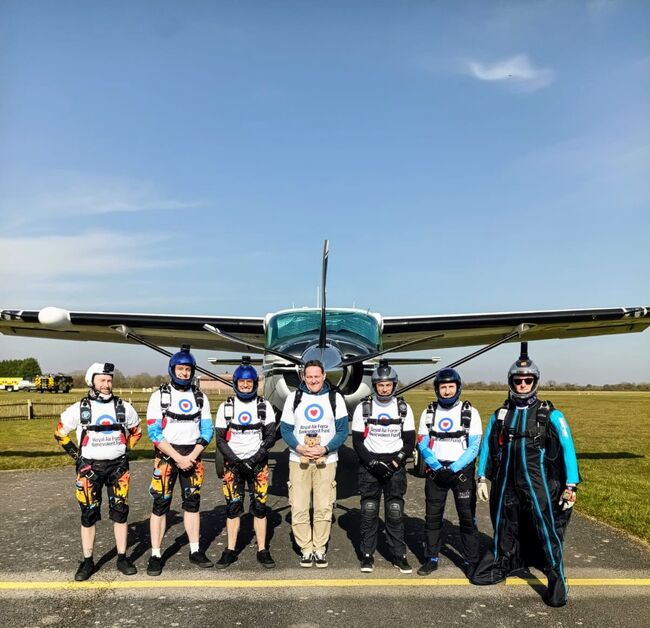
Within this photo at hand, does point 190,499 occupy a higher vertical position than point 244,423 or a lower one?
lower

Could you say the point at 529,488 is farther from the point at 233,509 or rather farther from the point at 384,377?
the point at 233,509

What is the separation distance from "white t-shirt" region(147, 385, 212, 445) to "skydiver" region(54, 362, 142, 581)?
0.29 m

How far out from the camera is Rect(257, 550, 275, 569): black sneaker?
5.20 metres

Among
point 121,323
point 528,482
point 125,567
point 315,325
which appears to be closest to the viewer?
point 528,482

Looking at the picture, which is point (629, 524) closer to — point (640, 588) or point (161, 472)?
point (640, 588)

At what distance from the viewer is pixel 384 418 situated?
5391 mm

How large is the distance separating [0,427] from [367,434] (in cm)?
1964

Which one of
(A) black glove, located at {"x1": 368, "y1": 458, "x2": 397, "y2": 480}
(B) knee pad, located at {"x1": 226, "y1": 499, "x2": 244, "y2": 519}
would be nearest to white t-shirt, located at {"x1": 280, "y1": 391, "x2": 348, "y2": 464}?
(A) black glove, located at {"x1": 368, "y1": 458, "x2": 397, "y2": 480}

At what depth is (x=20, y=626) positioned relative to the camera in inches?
153

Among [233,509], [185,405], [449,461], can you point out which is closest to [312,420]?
[233,509]

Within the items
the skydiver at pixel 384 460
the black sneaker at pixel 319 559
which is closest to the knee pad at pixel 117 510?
the black sneaker at pixel 319 559

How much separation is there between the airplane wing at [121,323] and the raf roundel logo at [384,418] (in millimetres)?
5350

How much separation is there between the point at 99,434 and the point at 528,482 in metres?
3.70

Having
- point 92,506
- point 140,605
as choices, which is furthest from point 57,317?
point 140,605
